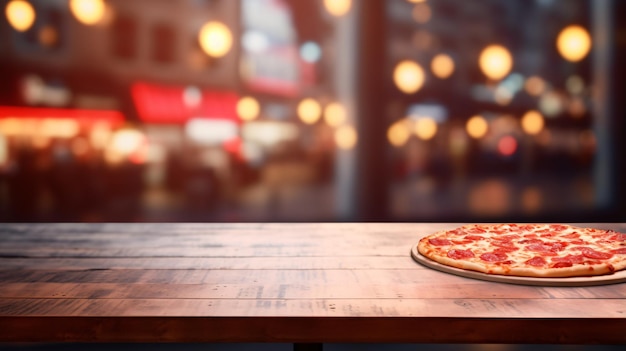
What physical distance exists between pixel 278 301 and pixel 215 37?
9.81 ft

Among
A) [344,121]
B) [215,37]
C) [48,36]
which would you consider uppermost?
[48,36]

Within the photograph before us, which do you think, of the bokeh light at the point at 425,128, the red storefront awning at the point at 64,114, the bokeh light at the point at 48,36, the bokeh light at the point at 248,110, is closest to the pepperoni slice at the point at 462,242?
the bokeh light at the point at 425,128

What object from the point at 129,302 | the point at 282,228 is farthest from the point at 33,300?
the point at 282,228

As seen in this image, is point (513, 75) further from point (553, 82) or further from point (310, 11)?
point (310, 11)

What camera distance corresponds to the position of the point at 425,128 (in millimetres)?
4445

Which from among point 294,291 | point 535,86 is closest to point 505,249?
point 294,291

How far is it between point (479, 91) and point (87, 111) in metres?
5.58

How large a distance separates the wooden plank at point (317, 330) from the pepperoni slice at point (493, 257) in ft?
1.26

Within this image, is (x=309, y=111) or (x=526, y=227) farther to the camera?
(x=309, y=111)

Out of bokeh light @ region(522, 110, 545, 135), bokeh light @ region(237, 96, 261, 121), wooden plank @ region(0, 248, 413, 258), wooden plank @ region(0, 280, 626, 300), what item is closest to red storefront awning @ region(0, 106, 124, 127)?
bokeh light @ region(237, 96, 261, 121)

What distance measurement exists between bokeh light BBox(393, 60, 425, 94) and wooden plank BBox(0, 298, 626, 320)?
3.07 m

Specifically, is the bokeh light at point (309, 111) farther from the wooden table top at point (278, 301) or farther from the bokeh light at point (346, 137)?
the wooden table top at point (278, 301)

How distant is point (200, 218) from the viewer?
512 cm

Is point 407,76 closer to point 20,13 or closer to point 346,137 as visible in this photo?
point 346,137
